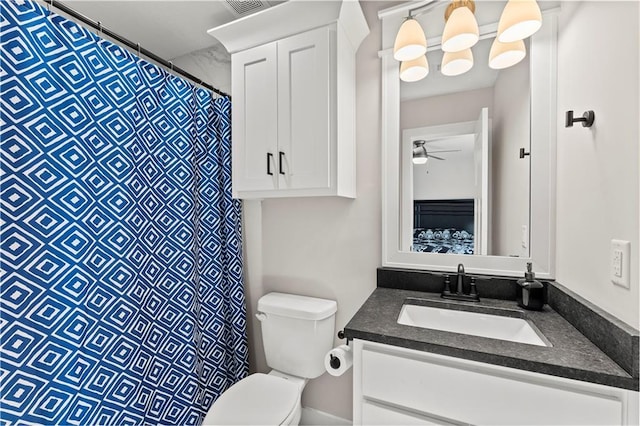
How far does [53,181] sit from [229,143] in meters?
0.94

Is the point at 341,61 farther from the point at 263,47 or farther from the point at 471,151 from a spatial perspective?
the point at 471,151

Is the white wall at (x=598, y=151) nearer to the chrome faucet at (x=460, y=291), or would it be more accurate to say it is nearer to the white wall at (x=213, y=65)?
the chrome faucet at (x=460, y=291)

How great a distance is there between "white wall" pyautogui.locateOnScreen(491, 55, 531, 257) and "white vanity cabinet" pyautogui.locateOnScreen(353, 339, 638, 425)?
67 centimetres

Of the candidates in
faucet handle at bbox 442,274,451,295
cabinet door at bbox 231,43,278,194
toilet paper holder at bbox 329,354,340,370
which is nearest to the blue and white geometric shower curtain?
cabinet door at bbox 231,43,278,194

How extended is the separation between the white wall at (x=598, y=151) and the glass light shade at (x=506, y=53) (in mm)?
146

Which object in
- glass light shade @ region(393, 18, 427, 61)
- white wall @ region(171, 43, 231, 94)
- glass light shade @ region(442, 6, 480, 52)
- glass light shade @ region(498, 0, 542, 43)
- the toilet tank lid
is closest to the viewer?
glass light shade @ region(498, 0, 542, 43)

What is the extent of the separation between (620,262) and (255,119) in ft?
4.89

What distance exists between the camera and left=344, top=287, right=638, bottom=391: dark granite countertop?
0.71 m

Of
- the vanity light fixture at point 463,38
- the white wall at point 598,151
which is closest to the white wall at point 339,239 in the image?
the vanity light fixture at point 463,38

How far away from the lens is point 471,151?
1.38 m

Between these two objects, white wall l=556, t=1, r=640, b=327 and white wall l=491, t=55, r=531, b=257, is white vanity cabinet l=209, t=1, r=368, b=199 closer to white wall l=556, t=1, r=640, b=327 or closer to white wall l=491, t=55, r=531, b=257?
white wall l=491, t=55, r=531, b=257

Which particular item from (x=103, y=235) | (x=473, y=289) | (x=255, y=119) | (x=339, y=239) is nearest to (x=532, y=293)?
(x=473, y=289)

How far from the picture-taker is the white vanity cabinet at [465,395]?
0.72 m

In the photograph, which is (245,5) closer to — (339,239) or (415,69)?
(415,69)
